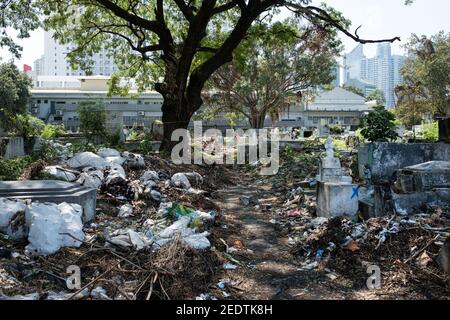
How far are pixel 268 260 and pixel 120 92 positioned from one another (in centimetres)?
1968

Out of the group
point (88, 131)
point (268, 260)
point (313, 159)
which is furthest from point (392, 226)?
point (88, 131)

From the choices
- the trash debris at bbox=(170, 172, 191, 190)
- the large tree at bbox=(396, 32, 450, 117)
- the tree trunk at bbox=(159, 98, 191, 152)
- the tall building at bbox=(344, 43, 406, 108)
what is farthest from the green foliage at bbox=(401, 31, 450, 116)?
the tall building at bbox=(344, 43, 406, 108)

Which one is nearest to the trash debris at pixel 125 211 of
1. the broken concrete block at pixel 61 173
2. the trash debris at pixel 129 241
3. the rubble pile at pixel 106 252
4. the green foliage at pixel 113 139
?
the rubble pile at pixel 106 252

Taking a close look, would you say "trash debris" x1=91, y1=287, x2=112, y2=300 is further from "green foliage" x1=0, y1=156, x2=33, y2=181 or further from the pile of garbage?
"green foliage" x1=0, y1=156, x2=33, y2=181

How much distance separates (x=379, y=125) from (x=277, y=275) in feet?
22.6

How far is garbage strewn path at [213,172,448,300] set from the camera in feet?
15.3

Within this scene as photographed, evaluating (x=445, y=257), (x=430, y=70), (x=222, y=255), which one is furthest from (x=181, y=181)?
(x=430, y=70)

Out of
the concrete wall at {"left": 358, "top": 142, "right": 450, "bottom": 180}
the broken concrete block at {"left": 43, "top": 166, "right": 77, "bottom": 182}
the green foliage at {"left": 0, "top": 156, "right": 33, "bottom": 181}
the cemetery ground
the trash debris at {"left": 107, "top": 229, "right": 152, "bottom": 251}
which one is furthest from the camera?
the concrete wall at {"left": 358, "top": 142, "right": 450, "bottom": 180}

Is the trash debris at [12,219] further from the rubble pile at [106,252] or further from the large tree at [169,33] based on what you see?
the large tree at [169,33]

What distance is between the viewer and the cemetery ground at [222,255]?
4.37m

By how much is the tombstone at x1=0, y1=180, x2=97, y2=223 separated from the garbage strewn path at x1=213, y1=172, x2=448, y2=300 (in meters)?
2.01

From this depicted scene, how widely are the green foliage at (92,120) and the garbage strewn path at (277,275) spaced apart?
986 cm

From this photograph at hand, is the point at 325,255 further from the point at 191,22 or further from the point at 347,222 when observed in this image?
the point at 191,22

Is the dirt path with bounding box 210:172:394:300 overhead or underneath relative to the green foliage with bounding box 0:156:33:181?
underneath
